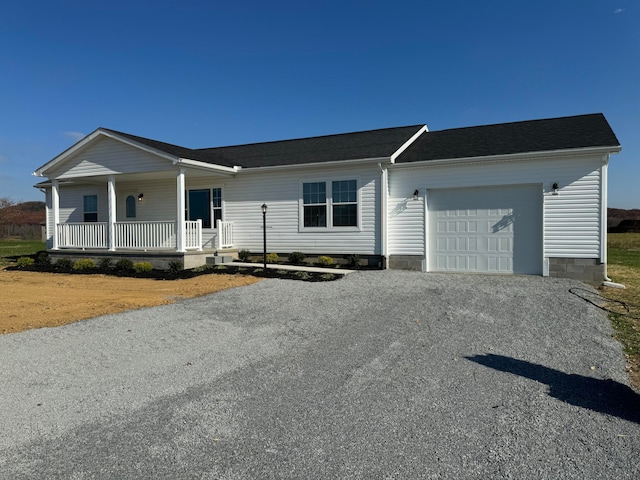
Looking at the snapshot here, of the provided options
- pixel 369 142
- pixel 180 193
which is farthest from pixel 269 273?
pixel 369 142

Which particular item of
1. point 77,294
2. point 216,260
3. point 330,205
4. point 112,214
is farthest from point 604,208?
point 112,214

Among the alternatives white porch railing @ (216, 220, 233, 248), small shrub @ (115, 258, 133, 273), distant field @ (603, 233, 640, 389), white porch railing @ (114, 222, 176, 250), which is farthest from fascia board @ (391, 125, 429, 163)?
small shrub @ (115, 258, 133, 273)

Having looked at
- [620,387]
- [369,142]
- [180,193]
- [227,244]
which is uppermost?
[369,142]

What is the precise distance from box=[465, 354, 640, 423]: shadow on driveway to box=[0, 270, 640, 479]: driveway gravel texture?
2cm

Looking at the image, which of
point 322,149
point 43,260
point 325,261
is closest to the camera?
point 325,261

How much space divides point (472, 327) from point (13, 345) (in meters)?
6.07

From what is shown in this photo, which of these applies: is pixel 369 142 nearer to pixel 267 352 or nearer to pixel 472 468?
pixel 267 352

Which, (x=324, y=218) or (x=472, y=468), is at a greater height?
(x=324, y=218)

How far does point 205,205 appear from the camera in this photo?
50.4ft

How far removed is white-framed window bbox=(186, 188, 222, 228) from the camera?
49.8 feet

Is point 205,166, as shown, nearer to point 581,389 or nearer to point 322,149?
point 322,149

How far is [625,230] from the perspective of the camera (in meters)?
40.3

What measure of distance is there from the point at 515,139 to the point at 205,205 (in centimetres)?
1004

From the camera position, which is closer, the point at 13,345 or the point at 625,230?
the point at 13,345
